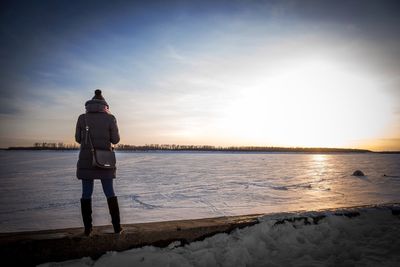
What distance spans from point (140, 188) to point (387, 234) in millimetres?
6868

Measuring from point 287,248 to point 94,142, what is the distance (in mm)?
2461

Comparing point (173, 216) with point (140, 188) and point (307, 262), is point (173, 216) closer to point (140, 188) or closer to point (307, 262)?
point (307, 262)

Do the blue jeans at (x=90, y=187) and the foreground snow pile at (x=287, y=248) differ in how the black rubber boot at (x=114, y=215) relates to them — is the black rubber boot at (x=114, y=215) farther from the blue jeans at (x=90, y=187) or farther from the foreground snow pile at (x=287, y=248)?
the foreground snow pile at (x=287, y=248)

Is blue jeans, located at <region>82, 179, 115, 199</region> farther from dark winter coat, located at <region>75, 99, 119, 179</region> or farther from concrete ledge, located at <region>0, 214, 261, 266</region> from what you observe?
concrete ledge, located at <region>0, 214, 261, 266</region>

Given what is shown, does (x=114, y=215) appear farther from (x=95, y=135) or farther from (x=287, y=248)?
(x=287, y=248)

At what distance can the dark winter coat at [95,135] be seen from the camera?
2969 mm

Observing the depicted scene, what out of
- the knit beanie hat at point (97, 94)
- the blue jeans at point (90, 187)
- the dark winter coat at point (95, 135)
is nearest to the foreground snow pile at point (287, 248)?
the blue jeans at point (90, 187)

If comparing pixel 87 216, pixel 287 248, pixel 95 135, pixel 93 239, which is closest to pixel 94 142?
pixel 95 135

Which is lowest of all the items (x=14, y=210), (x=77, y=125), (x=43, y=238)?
(x=14, y=210)

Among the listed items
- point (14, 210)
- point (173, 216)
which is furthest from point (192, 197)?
point (14, 210)

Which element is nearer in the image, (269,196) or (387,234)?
(387,234)

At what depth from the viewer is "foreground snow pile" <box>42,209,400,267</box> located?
2715mm

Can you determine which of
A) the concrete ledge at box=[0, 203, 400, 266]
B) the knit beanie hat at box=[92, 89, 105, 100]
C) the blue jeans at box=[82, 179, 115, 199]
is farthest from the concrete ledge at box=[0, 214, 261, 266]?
the knit beanie hat at box=[92, 89, 105, 100]

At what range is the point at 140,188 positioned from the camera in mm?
8758
